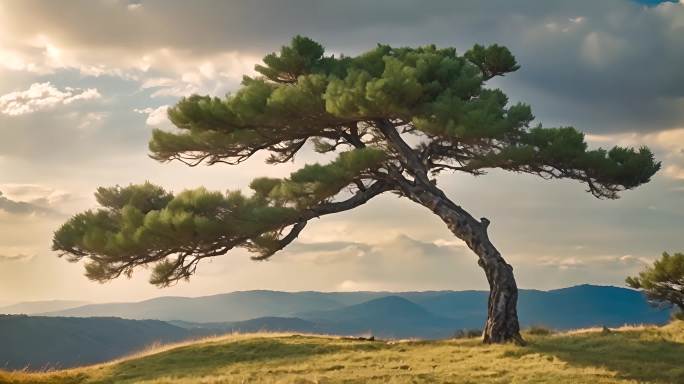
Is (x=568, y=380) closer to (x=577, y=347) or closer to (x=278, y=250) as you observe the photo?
(x=577, y=347)

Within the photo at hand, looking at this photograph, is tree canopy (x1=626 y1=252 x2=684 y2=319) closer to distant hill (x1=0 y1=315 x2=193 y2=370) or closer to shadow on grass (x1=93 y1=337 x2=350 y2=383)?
shadow on grass (x1=93 y1=337 x2=350 y2=383)

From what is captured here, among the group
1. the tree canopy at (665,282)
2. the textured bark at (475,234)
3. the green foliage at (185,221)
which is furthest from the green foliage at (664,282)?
the green foliage at (185,221)

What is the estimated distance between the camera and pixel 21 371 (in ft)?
59.2

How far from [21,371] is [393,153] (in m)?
12.6

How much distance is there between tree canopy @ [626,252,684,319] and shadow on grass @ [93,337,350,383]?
9.80 meters

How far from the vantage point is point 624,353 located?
18047mm

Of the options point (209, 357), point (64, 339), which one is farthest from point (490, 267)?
point (64, 339)

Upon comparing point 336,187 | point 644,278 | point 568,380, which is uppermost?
point 336,187

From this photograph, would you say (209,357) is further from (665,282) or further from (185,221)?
Answer: (665,282)

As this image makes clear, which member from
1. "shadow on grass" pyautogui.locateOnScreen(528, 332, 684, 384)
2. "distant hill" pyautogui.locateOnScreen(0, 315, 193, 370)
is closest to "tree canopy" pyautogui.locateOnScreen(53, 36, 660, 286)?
"shadow on grass" pyautogui.locateOnScreen(528, 332, 684, 384)

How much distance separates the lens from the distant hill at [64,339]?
144500 mm

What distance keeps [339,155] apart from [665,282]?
10.9 m

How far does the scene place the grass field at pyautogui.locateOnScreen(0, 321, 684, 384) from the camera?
14.7 m

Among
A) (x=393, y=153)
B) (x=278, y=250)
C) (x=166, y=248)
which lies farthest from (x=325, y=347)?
(x=393, y=153)
